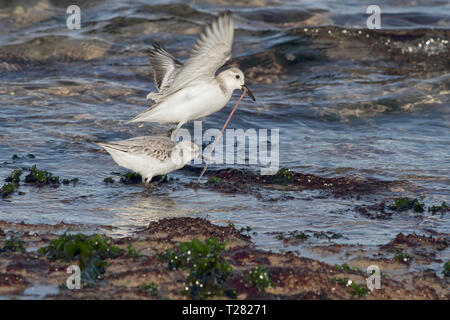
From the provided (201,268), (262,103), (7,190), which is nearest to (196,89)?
(7,190)

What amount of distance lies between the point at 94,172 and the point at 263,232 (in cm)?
299

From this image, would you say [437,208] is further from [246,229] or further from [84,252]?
[84,252]

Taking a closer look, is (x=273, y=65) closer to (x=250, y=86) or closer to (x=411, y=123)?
(x=250, y=86)

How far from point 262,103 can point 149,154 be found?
17.1 ft

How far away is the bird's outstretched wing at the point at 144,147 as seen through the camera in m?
7.62

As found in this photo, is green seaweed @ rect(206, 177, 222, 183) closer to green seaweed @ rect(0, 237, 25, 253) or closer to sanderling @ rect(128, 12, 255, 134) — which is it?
sanderling @ rect(128, 12, 255, 134)

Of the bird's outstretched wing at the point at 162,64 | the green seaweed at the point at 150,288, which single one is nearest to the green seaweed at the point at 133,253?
the green seaweed at the point at 150,288

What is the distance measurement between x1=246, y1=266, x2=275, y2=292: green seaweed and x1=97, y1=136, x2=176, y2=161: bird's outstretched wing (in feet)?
10.2

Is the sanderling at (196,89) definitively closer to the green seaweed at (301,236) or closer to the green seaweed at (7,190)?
the green seaweed at (7,190)

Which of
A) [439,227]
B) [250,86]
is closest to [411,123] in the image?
[250,86]

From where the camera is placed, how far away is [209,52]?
26.9ft

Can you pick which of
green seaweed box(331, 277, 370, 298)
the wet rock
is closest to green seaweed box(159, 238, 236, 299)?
green seaweed box(331, 277, 370, 298)

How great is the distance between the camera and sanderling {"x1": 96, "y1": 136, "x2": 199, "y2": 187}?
7629mm

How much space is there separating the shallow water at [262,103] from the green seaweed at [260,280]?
1.06 m
